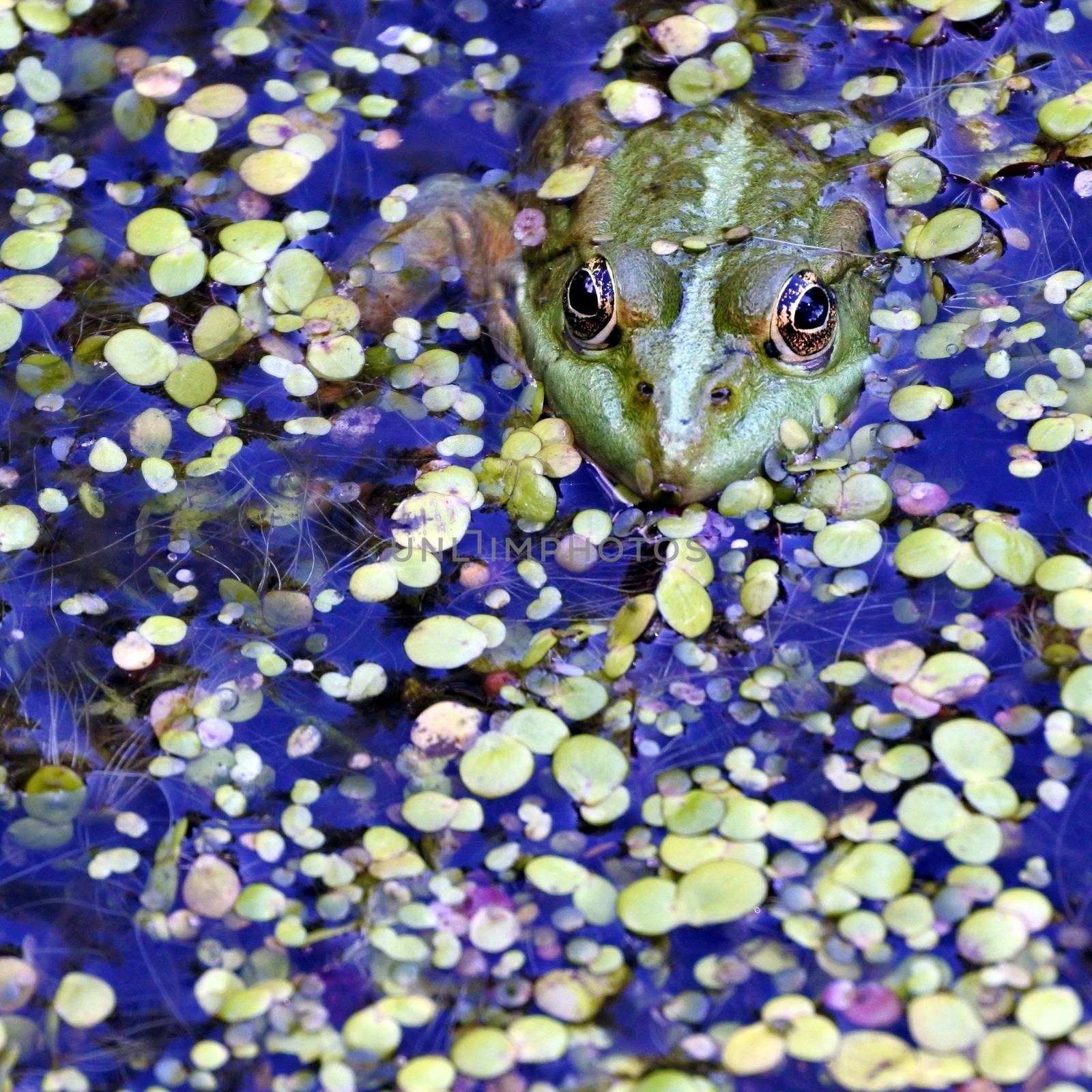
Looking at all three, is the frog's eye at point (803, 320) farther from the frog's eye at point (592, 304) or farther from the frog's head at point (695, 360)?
the frog's eye at point (592, 304)

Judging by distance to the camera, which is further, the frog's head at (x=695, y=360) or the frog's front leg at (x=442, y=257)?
the frog's front leg at (x=442, y=257)

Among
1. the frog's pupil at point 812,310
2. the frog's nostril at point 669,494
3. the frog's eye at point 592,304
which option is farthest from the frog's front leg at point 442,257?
the frog's pupil at point 812,310

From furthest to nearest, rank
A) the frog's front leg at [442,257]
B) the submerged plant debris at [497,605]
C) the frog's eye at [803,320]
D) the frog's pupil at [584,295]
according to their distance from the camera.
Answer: the frog's front leg at [442,257] < the frog's pupil at [584,295] < the frog's eye at [803,320] < the submerged plant debris at [497,605]

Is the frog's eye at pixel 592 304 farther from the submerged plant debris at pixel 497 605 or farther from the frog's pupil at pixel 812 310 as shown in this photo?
the frog's pupil at pixel 812 310

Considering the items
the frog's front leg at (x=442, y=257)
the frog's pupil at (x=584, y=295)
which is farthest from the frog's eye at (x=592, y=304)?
the frog's front leg at (x=442, y=257)

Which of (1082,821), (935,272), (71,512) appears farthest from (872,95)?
(71,512)

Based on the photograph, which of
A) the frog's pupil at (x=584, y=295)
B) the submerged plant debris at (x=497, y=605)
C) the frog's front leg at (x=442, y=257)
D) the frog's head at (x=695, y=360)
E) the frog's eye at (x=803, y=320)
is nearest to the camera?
the submerged plant debris at (x=497, y=605)

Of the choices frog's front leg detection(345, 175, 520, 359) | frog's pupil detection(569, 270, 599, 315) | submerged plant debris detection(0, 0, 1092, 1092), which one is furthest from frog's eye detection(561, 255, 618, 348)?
frog's front leg detection(345, 175, 520, 359)

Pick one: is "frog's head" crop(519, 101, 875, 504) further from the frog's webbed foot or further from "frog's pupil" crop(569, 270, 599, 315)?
the frog's webbed foot

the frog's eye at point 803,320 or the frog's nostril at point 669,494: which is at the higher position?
the frog's eye at point 803,320

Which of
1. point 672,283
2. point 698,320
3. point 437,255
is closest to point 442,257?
point 437,255
